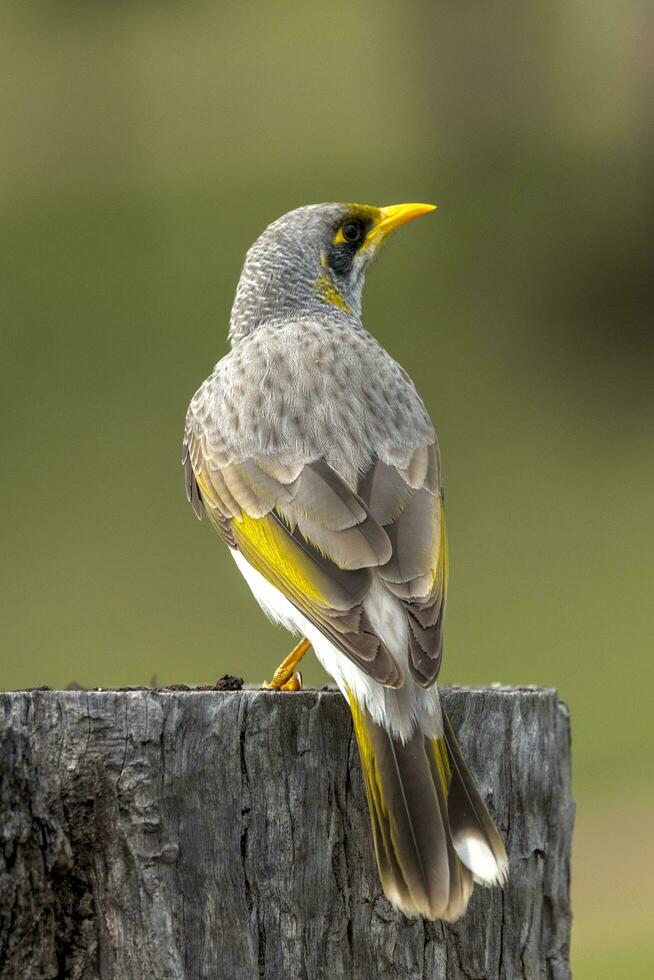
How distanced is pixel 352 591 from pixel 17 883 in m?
1.28

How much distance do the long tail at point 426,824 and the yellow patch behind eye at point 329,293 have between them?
2891mm

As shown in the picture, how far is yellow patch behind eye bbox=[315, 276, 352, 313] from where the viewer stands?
6.36 metres

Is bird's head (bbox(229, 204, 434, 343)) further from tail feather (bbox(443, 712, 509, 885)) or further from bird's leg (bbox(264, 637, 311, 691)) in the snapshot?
tail feather (bbox(443, 712, 509, 885))

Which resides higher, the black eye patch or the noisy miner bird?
the black eye patch

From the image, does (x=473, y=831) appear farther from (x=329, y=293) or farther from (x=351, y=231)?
(x=351, y=231)

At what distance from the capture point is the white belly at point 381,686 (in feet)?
12.5

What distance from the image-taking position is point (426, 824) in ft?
11.9

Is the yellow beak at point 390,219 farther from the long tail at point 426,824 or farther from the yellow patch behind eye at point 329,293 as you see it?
the long tail at point 426,824

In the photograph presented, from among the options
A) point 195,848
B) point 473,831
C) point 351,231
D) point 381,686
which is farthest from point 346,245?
point 195,848

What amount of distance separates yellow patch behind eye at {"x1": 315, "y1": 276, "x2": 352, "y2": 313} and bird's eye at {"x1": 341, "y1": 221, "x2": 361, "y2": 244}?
0.24m

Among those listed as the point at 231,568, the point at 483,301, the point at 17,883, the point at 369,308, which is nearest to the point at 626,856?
the point at 231,568

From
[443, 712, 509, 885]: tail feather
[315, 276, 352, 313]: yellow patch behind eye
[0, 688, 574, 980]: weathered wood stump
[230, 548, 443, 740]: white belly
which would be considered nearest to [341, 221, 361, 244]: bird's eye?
[315, 276, 352, 313]: yellow patch behind eye

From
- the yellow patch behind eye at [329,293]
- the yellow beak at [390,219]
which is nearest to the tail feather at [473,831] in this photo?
the yellow patch behind eye at [329,293]

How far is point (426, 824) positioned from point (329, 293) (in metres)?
3.25
